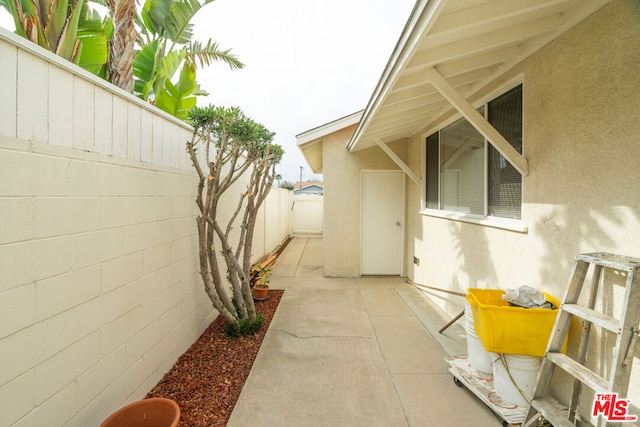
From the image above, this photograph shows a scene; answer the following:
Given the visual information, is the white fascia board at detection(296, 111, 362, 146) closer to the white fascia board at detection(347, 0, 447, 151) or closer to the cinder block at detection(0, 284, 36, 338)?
the white fascia board at detection(347, 0, 447, 151)

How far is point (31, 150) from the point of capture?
153cm

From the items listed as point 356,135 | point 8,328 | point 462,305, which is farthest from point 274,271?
point 8,328

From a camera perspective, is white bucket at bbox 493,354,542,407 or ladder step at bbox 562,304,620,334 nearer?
ladder step at bbox 562,304,620,334

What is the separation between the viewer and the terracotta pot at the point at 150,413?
1.96 meters

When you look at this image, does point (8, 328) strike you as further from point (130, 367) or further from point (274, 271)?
point (274, 271)

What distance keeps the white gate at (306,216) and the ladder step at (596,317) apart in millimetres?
13023

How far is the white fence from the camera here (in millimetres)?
1438

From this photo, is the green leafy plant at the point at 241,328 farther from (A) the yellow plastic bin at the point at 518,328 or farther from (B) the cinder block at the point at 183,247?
(A) the yellow plastic bin at the point at 518,328

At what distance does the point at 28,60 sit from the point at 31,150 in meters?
0.46

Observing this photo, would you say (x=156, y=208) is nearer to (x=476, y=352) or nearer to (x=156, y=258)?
(x=156, y=258)

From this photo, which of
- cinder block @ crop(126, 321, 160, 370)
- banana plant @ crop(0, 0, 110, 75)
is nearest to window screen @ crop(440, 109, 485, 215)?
cinder block @ crop(126, 321, 160, 370)

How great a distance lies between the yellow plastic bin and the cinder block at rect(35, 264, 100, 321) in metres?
2.83

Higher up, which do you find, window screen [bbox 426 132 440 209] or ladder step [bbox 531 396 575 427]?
window screen [bbox 426 132 440 209]

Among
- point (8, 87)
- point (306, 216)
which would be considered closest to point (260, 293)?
point (8, 87)
